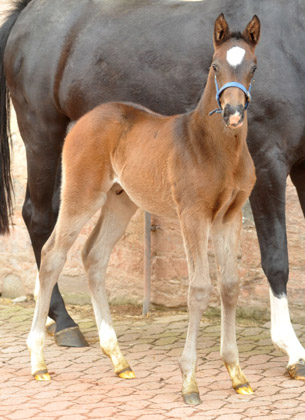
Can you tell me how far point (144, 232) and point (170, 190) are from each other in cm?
238

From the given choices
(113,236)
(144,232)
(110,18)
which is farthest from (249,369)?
(110,18)

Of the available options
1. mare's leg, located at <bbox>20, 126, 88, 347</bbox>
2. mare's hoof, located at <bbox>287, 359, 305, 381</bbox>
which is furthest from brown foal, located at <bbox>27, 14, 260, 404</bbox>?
mare's leg, located at <bbox>20, 126, 88, 347</bbox>

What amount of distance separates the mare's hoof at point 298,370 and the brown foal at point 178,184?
468 mm

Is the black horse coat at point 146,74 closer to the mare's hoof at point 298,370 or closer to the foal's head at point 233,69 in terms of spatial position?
the foal's head at point 233,69

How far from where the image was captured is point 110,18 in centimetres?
597

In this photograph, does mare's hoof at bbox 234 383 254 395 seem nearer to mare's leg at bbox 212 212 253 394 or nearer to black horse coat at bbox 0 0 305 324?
mare's leg at bbox 212 212 253 394

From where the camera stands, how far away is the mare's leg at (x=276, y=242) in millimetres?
5199

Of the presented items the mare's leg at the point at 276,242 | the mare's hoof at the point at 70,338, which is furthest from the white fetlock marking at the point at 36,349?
the mare's leg at the point at 276,242

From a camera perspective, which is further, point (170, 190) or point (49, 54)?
point (49, 54)

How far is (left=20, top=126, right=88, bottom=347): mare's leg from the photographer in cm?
611

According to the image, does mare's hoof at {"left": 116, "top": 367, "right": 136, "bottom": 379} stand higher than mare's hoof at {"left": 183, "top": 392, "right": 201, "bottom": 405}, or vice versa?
mare's hoof at {"left": 116, "top": 367, "right": 136, "bottom": 379}

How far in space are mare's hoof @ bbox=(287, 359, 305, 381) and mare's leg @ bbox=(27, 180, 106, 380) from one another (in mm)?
1450

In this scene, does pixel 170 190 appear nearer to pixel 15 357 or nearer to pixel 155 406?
pixel 155 406

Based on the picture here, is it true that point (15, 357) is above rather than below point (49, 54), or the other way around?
below
